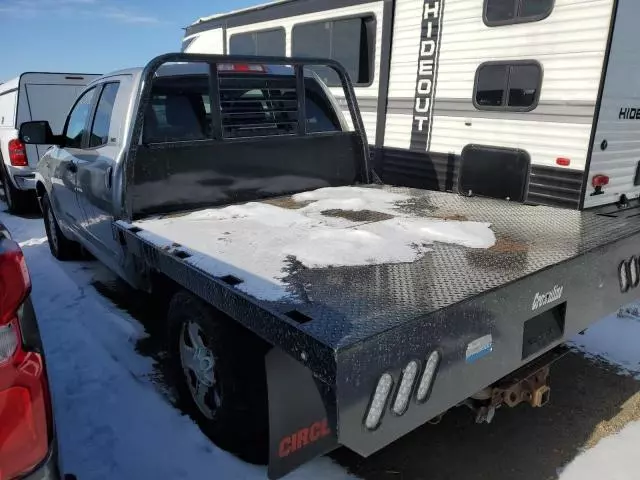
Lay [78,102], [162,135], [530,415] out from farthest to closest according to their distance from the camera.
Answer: [78,102], [162,135], [530,415]

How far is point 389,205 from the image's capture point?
3635mm

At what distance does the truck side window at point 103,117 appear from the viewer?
3.80 meters

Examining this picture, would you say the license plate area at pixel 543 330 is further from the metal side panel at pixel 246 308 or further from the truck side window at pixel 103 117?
the truck side window at pixel 103 117

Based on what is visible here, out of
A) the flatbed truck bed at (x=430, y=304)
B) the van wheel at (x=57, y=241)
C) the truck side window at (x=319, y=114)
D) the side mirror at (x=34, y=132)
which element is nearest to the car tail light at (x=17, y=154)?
the van wheel at (x=57, y=241)

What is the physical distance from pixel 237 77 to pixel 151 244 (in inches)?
63.2

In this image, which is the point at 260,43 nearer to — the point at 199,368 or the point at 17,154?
the point at 17,154

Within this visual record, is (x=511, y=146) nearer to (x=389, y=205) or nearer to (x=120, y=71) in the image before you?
(x=389, y=205)

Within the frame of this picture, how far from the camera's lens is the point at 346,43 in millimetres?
6641

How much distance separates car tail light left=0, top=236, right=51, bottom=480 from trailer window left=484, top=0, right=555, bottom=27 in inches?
192

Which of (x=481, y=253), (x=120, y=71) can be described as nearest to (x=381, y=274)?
(x=481, y=253)

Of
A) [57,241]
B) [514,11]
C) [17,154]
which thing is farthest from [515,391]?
[17,154]

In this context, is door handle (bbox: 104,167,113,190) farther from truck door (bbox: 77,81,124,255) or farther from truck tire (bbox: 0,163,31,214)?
truck tire (bbox: 0,163,31,214)

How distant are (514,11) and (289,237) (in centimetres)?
371

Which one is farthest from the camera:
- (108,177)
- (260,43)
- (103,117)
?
(260,43)
